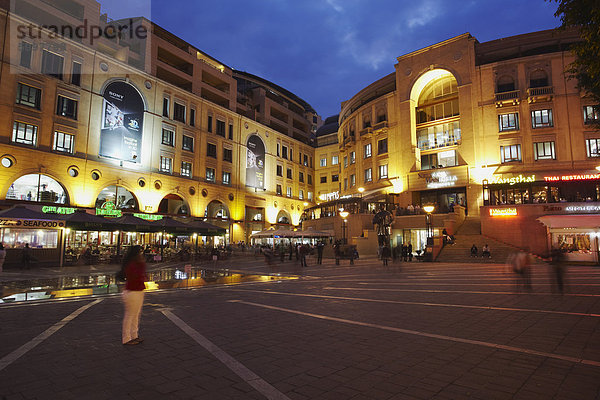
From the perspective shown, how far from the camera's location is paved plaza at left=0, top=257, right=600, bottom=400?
3869 millimetres

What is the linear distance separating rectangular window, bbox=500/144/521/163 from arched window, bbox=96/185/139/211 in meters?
35.4

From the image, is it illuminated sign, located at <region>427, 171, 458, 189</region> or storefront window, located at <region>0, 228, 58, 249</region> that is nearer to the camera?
storefront window, located at <region>0, 228, 58, 249</region>

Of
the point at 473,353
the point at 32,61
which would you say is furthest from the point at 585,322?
the point at 32,61

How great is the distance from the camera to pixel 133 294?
5.90 meters

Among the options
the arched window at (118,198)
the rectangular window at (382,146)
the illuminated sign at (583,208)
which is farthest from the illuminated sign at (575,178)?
the arched window at (118,198)

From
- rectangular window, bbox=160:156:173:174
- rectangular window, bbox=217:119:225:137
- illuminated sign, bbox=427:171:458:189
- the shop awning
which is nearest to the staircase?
the shop awning

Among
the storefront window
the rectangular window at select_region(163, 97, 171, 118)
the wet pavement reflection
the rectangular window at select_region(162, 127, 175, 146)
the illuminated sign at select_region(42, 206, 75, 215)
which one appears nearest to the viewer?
the wet pavement reflection

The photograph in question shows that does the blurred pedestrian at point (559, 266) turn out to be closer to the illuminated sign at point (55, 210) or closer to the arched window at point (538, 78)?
the arched window at point (538, 78)

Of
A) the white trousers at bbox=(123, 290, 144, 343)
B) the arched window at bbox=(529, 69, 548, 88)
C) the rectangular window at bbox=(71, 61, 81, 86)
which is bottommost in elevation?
the white trousers at bbox=(123, 290, 144, 343)

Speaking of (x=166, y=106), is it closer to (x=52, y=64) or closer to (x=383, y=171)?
(x=52, y=64)

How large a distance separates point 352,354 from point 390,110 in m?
39.3

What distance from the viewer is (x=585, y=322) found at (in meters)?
6.88

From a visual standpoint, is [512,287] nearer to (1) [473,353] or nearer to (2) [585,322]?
(2) [585,322]

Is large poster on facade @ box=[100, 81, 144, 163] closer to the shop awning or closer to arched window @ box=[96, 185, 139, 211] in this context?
arched window @ box=[96, 185, 139, 211]
